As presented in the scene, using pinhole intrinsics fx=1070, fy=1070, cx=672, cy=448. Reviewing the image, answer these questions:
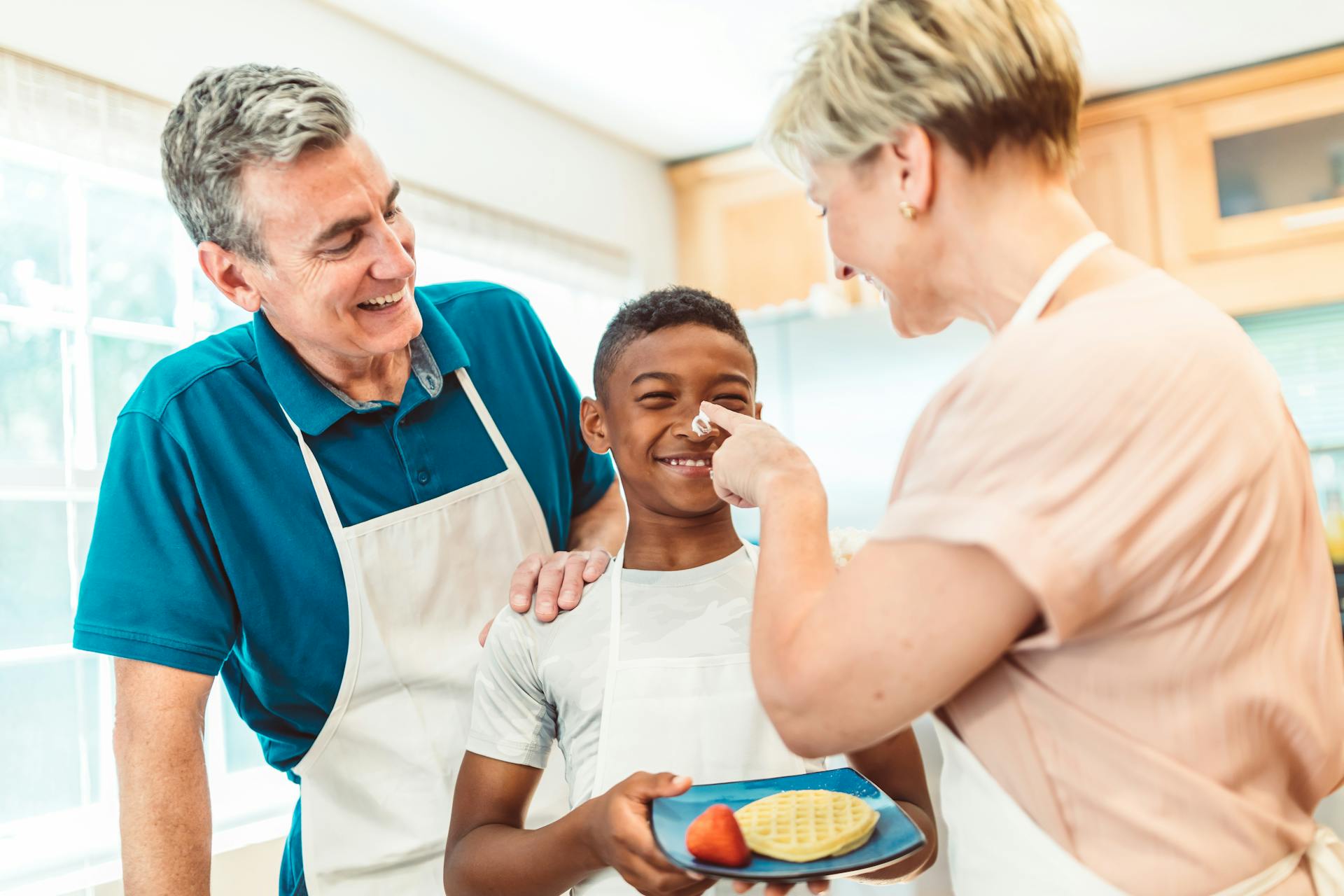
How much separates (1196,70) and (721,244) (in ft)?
5.36

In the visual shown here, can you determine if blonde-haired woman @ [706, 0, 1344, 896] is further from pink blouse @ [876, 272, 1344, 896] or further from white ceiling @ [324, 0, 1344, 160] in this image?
white ceiling @ [324, 0, 1344, 160]

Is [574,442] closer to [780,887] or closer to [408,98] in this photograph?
[780,887]

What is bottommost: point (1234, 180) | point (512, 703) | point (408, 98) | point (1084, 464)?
point (512, 703)

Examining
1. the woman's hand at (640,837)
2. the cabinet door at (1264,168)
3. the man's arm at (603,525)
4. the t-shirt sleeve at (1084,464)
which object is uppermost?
the cabinet door at (1264,168)

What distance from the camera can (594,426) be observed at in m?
1.27

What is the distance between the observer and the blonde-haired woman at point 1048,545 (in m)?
0.60

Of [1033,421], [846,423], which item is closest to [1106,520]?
[1033,421]

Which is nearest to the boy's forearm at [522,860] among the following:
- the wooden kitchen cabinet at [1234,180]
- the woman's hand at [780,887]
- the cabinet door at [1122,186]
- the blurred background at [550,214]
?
the woman's hand at [780,887]

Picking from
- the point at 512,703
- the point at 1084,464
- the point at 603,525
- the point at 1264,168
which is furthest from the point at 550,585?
the point at 1264,168

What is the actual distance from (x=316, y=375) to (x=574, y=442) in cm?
37

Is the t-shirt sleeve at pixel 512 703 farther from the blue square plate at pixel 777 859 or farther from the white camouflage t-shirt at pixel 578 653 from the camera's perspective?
the blue square plate at pixel 777 859

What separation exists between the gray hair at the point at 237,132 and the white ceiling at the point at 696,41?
1.66 metres

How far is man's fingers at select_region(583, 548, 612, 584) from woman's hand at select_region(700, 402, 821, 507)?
0.29 metres

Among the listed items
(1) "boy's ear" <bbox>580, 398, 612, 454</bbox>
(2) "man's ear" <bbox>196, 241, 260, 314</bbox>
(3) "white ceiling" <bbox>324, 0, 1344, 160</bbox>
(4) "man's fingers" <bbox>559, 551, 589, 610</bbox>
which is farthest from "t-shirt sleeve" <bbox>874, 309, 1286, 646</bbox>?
(3) "white ceiling" <bbox>324, 0, 1344, 160</bbox>
